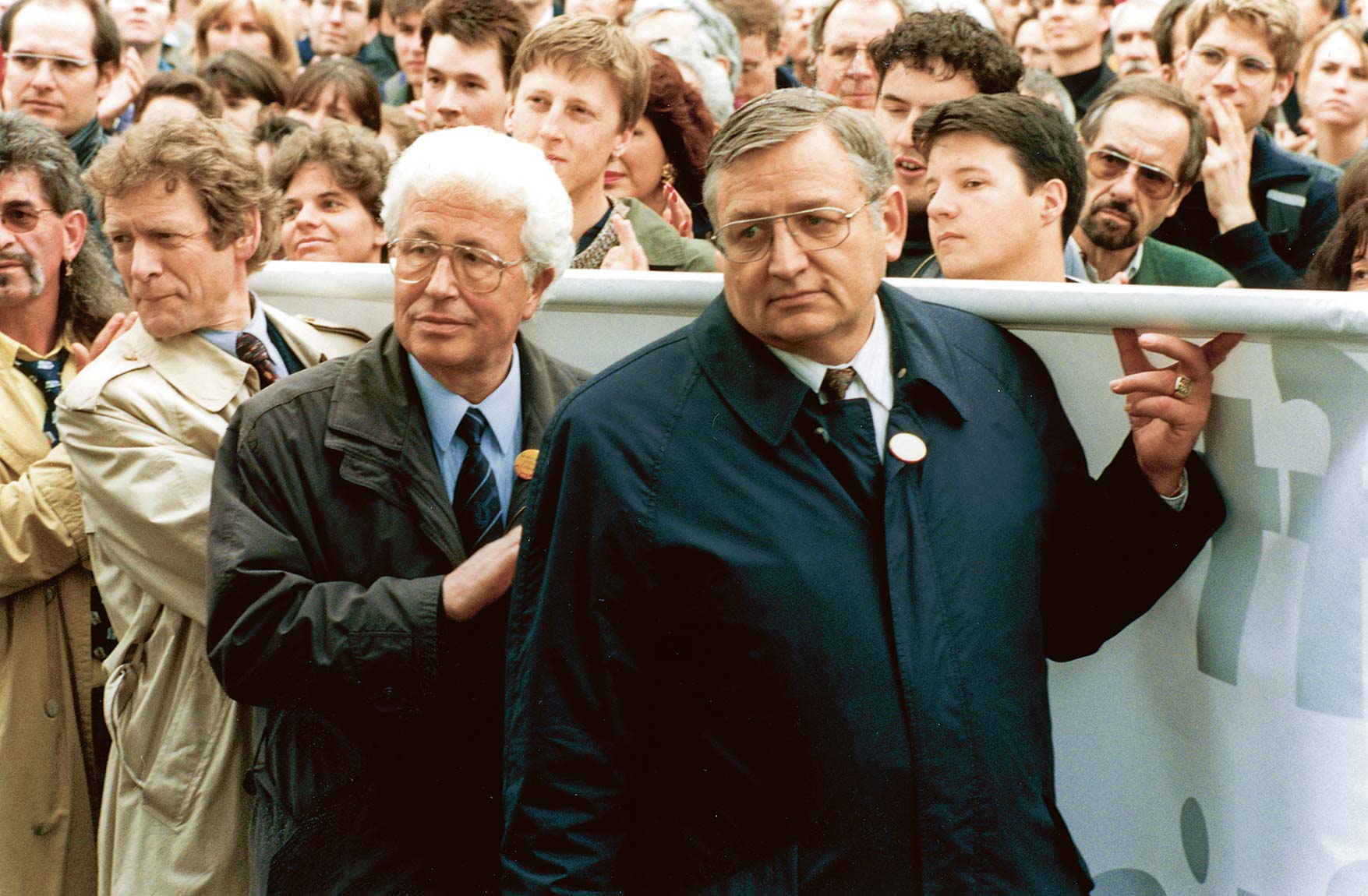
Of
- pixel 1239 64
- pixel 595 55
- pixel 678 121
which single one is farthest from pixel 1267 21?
pixel 595 55

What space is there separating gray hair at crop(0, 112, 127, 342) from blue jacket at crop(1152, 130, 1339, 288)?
3.30 metres

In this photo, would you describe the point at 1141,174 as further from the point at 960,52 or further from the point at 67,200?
the point at 67,200

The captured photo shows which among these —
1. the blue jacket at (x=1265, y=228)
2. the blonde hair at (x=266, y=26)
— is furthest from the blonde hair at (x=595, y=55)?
the blonde hair at (x=266, y=26)

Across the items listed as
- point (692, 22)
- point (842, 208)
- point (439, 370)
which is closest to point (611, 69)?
point (692, 22)

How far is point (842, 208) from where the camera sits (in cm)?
259

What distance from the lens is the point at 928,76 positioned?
467 cm

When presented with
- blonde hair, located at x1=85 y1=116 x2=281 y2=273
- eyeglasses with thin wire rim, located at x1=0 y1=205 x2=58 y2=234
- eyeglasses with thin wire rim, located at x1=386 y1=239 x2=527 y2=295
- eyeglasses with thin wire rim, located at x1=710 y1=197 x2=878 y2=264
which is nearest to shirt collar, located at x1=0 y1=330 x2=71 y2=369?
eyeglasses with thin wire rim, located at x1=0 y1=205 x2=58 y2=234

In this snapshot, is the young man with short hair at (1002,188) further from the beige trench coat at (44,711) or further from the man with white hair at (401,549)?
the beige trench coat at (44,711)

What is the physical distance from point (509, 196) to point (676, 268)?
1481 millimetres

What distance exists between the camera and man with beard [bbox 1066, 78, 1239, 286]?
4777 mm

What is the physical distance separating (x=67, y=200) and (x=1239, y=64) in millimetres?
3886

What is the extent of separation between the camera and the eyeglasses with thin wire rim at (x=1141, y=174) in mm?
4785

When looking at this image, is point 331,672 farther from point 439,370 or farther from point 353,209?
point 353,209

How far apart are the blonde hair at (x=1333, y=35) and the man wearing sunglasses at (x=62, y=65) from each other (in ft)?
14.9
